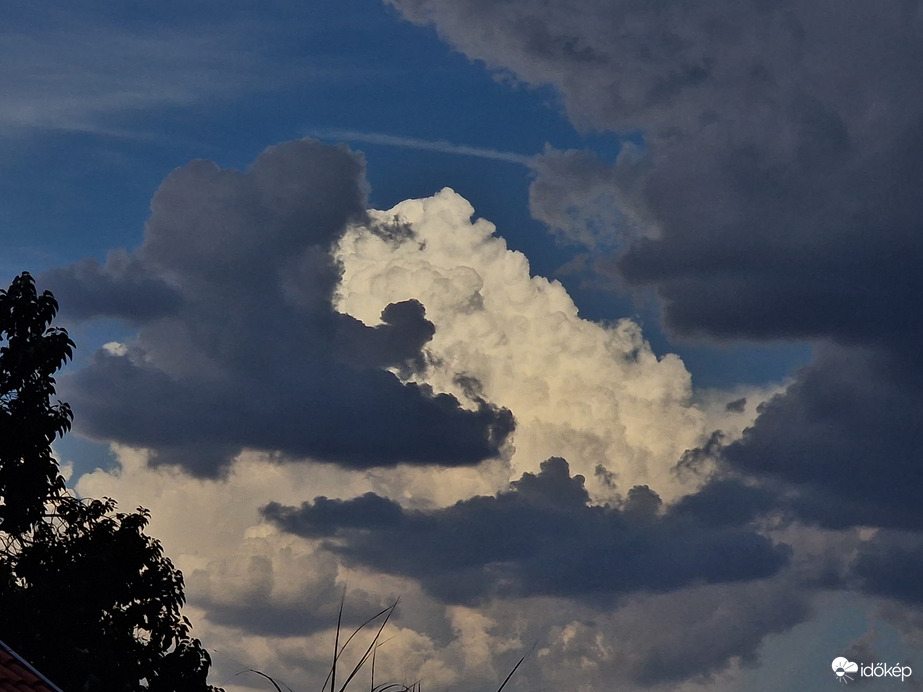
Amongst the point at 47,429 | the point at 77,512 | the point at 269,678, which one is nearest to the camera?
the point at 269,678

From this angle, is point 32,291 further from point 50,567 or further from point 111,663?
point 111,663

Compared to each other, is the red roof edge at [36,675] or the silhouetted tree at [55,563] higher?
the silhouetted tree at [55,563]

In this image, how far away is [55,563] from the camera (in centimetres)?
2861

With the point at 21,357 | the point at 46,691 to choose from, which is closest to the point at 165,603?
the point at 21,357

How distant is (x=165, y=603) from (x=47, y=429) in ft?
18.9

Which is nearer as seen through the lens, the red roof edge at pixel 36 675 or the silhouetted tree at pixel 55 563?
the red roof edge at pixel 36 675

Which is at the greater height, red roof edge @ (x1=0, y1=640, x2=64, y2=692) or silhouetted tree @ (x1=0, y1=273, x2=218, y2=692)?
silhouetted tree @ (x1=0, y1=273, x2=218, y2=692)

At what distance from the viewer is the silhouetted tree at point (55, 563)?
2756 centimetres

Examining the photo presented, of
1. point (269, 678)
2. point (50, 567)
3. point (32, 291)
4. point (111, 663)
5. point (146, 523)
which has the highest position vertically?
point (32, 291)

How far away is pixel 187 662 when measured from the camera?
3008 cm

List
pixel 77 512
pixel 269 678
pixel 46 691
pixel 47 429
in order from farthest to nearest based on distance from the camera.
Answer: pixel 77 512, pixel 47 429, pixel 46 691, pixel 269 678

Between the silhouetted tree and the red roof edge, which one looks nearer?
the red roof edge

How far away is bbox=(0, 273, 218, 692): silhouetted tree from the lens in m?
27.6

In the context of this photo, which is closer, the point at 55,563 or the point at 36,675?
the point at 36,675
